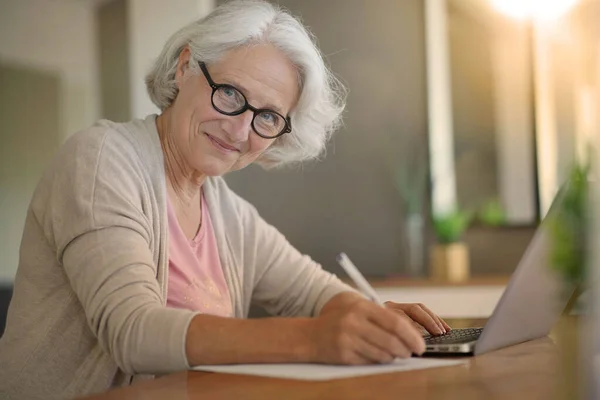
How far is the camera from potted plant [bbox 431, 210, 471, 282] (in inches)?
142

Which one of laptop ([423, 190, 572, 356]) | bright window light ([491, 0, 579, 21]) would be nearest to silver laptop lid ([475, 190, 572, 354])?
laptop ([423, 190, 572, 356])

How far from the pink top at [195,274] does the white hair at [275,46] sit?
1.01 feet

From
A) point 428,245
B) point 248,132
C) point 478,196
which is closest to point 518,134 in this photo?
point 478,196

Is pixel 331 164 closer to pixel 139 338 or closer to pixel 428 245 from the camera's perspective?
pixel 428 245

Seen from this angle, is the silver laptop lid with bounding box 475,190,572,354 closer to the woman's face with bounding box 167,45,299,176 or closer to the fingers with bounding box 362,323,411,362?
the fingers with bounding box 362,323,411,362

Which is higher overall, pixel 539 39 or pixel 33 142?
pixel 539 39

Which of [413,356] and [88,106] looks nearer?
[413,356]

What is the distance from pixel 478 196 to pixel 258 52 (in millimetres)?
2406

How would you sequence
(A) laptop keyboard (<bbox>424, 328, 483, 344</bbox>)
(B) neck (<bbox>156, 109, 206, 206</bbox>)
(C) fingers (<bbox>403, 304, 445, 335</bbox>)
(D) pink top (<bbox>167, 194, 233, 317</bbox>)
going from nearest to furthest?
(A) laptop keyboard (<bbox>424, 328, 483, 344</bbox>) < (C) fingers (<bbox>403, 304, 445, 335</bbox>) < (D) pink top (<bbox>167, 194, 233, 317</bbox>) < (B) neck (<bbox>156, 109, 206, 206</bbox>)

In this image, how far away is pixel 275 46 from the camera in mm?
1633

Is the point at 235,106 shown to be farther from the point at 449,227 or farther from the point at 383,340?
the point at 449,227

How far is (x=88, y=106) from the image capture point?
4.80 m

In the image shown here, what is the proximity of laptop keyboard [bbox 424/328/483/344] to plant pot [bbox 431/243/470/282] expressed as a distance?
88.8 inches

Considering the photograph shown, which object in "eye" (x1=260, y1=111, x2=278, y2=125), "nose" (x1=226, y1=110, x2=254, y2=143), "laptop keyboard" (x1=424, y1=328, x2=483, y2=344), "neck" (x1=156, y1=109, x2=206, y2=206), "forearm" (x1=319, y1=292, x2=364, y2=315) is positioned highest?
"eye" (x1=260, y1=111, x2=278, y2=125)
